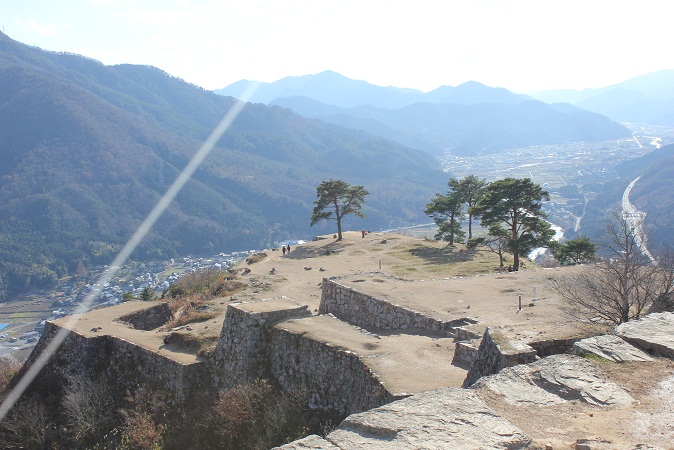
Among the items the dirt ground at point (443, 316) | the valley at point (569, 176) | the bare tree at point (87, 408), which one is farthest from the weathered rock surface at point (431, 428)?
the valley at point (569, 176)

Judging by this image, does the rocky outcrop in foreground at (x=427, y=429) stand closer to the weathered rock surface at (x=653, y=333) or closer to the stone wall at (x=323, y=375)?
the weathered rock surface at (x=653, y=333)

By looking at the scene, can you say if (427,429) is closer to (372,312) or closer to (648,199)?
(372,312)

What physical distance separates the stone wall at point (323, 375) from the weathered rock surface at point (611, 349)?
321cm

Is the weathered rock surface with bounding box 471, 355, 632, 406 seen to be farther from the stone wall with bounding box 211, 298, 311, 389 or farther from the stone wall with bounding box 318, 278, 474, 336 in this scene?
the stone wall with bounding box 211, 298, 311, 389

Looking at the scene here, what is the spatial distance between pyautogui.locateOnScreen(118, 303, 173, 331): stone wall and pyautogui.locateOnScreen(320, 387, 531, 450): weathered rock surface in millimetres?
15641

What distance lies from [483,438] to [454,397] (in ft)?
2.84

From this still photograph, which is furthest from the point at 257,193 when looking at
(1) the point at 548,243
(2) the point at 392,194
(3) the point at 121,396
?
(3) the point at 121,396

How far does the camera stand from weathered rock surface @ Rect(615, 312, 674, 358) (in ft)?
23.7

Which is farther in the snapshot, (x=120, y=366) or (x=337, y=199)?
(x=337, y=199)

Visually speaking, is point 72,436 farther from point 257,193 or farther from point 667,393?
point 257,193

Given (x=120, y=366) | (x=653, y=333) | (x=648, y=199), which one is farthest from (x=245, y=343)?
(x=648, y=199)

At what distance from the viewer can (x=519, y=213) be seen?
92.4 feet

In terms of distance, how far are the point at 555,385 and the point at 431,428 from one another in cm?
199

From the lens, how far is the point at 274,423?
11.0 meters
